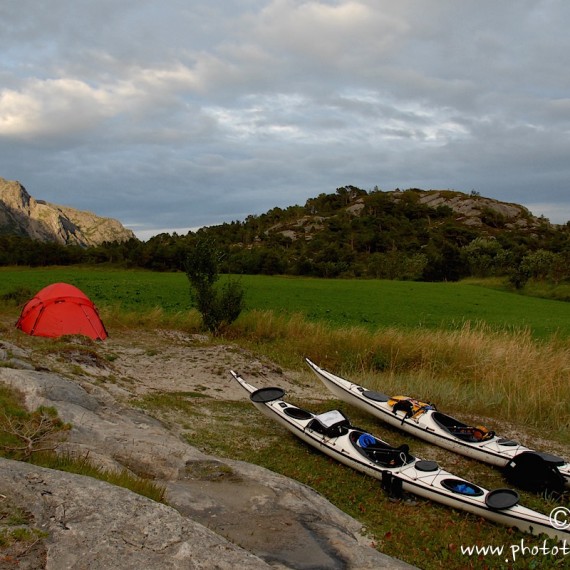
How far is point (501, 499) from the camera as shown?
682 cm

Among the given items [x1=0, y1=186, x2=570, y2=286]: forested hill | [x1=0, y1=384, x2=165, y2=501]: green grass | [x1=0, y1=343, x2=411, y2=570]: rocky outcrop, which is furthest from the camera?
[x1=0, y1=186, x2=570, y2=286]: forested hill

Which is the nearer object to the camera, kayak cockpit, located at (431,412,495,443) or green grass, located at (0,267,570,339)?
kayak cockpit, located at (431,412,495,443)

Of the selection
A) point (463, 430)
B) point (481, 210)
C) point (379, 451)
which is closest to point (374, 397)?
point (463, 430)

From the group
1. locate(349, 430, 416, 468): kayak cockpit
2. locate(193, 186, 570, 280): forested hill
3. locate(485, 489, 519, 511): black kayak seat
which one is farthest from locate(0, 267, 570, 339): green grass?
locate(485, 489, 519, 511): black kayak seat

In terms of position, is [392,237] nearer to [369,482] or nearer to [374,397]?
[374,397]

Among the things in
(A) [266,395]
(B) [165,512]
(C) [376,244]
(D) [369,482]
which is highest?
(C) [376,244]

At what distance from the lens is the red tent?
16.7 metres

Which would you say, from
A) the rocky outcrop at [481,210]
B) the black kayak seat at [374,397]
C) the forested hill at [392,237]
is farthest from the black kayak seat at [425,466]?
the rocky outcrop at [481,210]

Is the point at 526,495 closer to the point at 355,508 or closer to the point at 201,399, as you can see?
the point at 355,508

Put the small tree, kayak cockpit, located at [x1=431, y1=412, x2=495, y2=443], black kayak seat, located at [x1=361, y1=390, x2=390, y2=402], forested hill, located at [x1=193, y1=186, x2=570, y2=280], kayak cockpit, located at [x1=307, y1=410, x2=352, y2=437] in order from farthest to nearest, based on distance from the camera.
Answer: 1. forested hill, located at [x1=193, y1=186, x2=570, y2=280]
2. the small tree
3. black kayak seat, located at [x1=361, y1=390, x2=390, y2=402]
4. kayak cockpit, located at [x1=431, y1=412, x2=495, y2=443]
5. kayak cockpit, located at [x1=307, y1=410, x2=352, y2=437]

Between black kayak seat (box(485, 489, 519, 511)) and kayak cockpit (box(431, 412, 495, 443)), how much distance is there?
2.56 metres

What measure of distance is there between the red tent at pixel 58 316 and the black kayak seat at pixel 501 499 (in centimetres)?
1288

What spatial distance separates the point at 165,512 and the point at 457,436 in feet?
23.3

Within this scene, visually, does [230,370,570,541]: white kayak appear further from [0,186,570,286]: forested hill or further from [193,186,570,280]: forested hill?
[193,186,570,280]: forested hill
